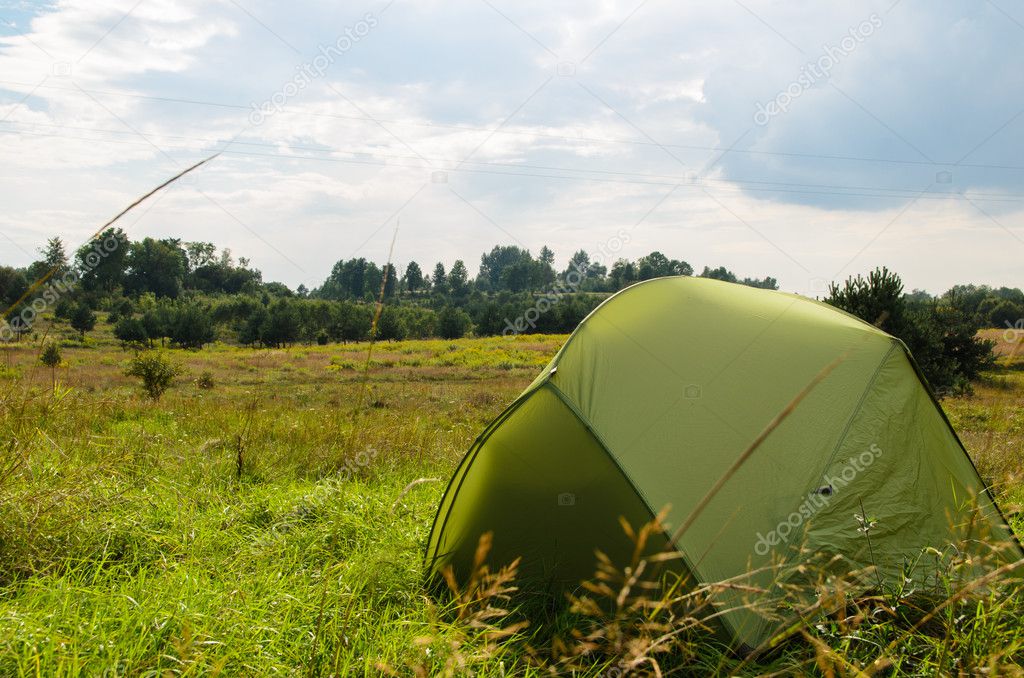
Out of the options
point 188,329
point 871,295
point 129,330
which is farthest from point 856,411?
point 129,330

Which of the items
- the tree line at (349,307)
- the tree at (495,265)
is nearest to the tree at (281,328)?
the tree line at (349,307)

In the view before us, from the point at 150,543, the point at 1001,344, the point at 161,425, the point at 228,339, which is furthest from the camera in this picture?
the point at 228,339

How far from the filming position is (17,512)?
328cm

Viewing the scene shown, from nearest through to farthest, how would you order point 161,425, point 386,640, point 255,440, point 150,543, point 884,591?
point 386,640 → point 884,591 → point 150,543 → point 255,440 → point 161,425

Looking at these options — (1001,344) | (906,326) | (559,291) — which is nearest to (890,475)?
(906,326)

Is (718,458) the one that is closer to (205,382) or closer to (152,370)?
(152,370)

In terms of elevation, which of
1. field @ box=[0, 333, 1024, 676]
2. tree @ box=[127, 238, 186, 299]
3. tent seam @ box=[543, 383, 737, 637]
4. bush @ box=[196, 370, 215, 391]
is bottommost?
bush @ box=[196, 370, 215, 391]

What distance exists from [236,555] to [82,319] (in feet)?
210

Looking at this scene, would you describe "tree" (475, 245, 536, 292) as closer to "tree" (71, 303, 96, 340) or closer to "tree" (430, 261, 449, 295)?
"tree" (430, 261, 449, 295)

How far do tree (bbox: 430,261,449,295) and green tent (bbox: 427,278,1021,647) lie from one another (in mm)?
115217

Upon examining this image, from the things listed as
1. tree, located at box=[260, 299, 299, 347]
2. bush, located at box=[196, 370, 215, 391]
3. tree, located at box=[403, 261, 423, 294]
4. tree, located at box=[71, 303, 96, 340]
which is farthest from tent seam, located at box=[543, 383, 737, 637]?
tree, located at box=[403, 261, 423, 294]

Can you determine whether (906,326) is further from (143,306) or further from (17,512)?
(143,306)

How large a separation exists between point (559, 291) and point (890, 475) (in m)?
77.0

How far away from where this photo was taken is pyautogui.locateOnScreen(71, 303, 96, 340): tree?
54.7m
